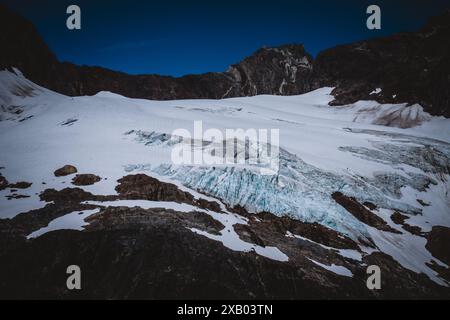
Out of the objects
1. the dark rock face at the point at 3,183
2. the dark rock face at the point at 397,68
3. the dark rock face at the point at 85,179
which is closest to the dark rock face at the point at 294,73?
the dark rock face at the point at 397,68

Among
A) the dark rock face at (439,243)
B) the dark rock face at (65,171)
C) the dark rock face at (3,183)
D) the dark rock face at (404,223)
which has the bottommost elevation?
the dark rock face at (439,243)

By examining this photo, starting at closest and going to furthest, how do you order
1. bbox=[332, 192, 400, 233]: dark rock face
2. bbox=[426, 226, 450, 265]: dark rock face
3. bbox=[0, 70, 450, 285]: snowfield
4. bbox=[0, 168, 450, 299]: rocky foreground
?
bbox=[0, 168, 450, 299]: rocky foreground
bbox=[426, 226, 450, 265]: dark rock face
bbox=[0, 70, 450, 285]: snowfield
bbox=[332, 192, 400, 233]: dark rock face

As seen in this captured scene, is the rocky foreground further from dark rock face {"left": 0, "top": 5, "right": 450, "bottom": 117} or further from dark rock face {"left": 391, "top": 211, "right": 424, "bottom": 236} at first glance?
dark rock face {"left": 0, "top": 5, "right": 450, "bottom": 117}

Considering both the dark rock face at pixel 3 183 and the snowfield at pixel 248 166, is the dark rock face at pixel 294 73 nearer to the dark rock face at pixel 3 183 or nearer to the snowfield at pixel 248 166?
the snowfield at pixel 248 166

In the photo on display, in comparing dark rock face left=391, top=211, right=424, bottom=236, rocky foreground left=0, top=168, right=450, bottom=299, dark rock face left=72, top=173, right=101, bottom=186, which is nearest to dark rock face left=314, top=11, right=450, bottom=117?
dark rock face left=391, top=211, right=424, bottom=236

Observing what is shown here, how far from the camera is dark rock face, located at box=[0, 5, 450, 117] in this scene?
74.0 metres

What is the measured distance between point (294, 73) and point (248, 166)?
280 ft

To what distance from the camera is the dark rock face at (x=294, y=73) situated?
74000mm

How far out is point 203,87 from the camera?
108188mm

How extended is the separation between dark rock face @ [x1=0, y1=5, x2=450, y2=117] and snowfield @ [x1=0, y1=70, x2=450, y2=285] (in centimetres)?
1402

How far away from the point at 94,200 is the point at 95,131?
1862 cm

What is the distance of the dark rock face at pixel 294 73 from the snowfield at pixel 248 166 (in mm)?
14024

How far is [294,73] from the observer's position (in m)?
113

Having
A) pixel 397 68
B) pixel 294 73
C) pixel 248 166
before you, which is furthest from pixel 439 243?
pixel 294 73
